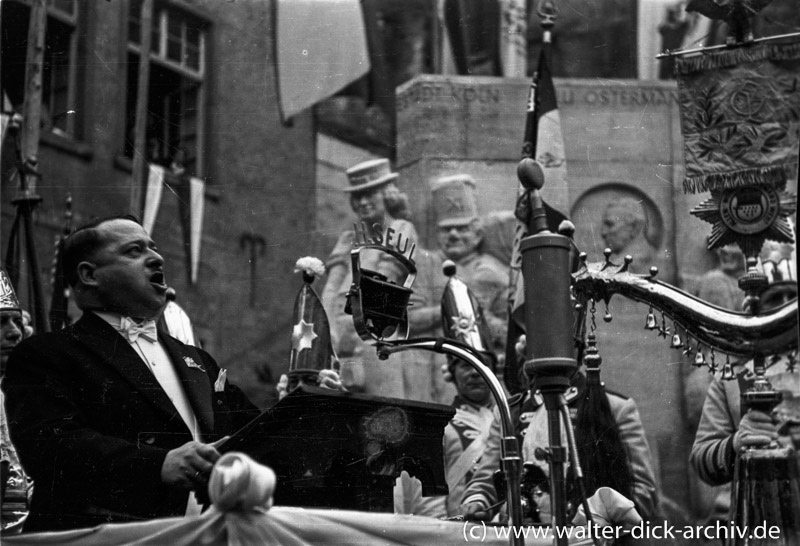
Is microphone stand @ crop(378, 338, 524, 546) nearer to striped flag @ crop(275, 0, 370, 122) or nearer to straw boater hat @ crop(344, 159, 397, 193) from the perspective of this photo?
straw boater hat @ crop(344, 159, 397, 193)

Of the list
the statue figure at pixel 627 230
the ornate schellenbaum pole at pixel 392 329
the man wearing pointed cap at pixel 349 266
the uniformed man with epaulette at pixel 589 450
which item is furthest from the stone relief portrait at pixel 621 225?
the ornate schellenbaum pole at pixel 392 329

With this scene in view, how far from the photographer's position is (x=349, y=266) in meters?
6.80

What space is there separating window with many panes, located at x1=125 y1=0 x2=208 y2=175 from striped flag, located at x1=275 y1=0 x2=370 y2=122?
1.52 feet

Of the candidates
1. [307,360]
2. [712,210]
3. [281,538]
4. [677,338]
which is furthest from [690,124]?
[281,538]

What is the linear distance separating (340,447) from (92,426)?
3.36ft

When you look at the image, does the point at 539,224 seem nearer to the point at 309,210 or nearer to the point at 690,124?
the point at 690,124

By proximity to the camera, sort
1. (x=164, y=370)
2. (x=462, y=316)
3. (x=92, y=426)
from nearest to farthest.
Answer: (x=92, y=426), (x=164, y=370), (x=462, y=316)

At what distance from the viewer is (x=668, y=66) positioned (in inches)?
276

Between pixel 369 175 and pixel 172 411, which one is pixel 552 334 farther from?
pixel 369 175

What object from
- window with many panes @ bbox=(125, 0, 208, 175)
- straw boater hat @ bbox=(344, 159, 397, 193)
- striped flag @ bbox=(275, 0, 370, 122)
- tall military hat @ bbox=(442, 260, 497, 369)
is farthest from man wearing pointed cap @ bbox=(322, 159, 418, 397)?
window with many panes @ bbox=(125, 0, 208, 175)

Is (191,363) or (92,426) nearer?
(92,426)

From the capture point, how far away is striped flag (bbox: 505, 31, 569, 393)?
276 inches

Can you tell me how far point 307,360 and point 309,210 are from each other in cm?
105

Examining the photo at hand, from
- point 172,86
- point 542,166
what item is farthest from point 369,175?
point 172,86
